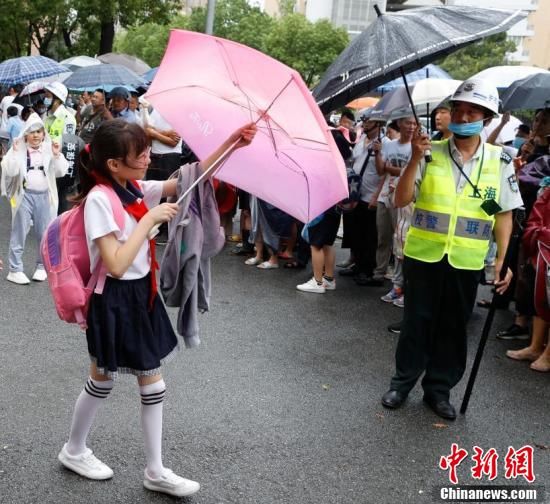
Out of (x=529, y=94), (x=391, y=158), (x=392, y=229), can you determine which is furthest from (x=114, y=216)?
(x=529, y=94)

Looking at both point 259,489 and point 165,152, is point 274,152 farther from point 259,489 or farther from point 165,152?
point 165,152

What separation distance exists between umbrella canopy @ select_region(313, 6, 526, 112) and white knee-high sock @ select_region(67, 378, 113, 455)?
1811 mm

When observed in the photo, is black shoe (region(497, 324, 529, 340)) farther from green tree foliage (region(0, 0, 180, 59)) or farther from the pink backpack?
green tree foliage (region(0, 0, 180, 59))

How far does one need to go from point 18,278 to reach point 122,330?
423 cm

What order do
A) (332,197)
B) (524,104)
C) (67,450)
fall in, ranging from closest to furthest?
(332,197), (67,450), (524,104)

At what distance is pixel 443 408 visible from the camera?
4.46 meters

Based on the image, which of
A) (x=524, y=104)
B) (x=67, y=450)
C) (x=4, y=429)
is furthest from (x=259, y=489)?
(x=524, y=104)

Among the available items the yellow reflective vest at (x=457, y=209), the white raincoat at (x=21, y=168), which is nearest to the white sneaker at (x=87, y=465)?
the yellow reflective vest at (x=457, y=209)

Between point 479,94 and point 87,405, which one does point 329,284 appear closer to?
point 479,94

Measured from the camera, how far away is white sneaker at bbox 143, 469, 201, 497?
3.28 metres

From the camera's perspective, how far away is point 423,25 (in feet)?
12.6

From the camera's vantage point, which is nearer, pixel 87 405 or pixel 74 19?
pixel 87 405

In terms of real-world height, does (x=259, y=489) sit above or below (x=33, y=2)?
below

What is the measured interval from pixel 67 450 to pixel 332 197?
5.76ft
